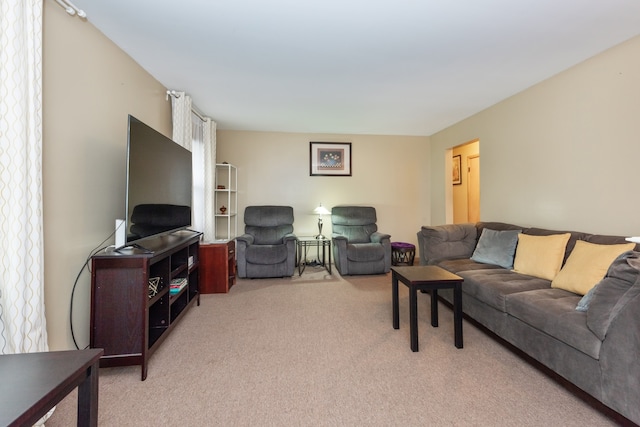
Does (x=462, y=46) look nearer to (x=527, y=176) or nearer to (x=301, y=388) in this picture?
(x=527, y=176)

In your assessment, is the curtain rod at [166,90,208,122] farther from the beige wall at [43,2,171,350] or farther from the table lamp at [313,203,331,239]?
the table lamp at [313,203,331,239]

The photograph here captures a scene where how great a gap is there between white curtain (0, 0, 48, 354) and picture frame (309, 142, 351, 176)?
12.0ft

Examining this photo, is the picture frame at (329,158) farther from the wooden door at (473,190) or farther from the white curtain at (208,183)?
the wooden door at (473,190)

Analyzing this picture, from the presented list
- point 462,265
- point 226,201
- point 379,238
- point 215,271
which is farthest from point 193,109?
point 462,265

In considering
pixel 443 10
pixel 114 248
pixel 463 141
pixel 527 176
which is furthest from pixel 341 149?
pixel 114 248

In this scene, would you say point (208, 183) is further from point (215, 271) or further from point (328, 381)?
point (328, 381)

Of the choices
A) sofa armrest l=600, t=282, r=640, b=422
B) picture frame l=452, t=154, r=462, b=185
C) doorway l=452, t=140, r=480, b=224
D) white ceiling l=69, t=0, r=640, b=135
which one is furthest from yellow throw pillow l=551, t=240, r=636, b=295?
picture frame l=452, t=154, r=462, b=185

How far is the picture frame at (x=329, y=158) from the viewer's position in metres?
4.79

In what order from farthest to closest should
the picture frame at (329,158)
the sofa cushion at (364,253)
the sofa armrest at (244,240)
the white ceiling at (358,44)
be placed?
the picture frame at (329,158), the sofa cushion at (364,253), the sofa armrest at (244,240), the white ceiling at (358,44)

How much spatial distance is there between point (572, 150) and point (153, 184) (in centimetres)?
370

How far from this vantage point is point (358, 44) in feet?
6.93

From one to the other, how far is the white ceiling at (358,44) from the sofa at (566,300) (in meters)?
1.55

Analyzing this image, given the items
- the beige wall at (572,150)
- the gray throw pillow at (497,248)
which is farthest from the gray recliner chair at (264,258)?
the beige wall at (572,150)

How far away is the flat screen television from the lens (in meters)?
1.82
